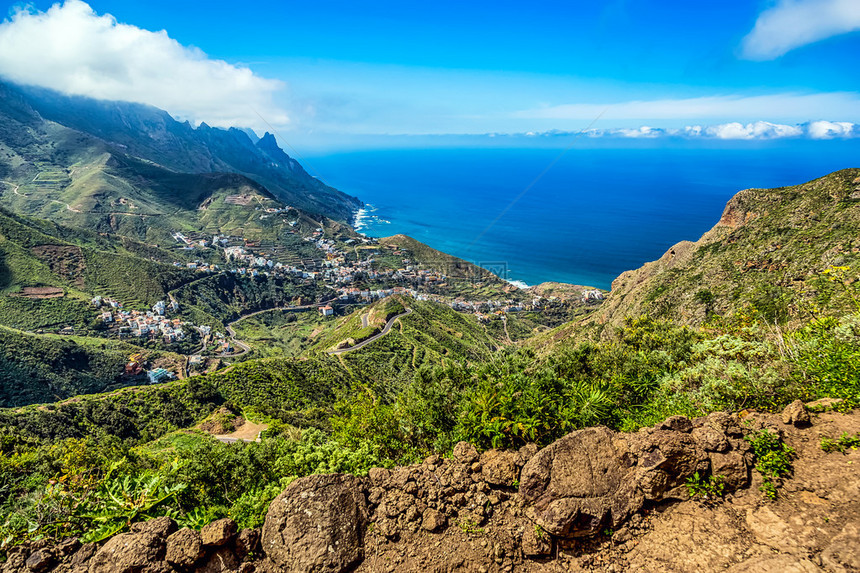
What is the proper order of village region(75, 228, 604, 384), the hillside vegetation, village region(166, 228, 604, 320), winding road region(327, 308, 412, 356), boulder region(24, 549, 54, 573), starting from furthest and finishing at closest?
1. village region(166, 228, 604, 320)
2. village region(75, 228, 604, 384)
3. winding road region(327, 308, 412, 356)
4. the hillside vegetation
5. boulder region(24, 549, 54, 573)

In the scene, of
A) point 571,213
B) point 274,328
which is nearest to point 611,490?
point 274,328

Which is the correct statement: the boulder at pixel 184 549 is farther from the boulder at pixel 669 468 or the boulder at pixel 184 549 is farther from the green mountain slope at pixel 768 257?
the green mountain slope at pixel 768 257

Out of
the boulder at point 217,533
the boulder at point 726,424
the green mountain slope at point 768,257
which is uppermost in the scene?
the green mountain slope at point 768,257

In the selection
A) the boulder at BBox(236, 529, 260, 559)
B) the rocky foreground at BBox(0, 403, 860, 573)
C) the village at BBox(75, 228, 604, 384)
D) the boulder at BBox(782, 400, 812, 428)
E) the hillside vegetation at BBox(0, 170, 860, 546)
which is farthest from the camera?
the village at BBox(75, 228, 604, 384)

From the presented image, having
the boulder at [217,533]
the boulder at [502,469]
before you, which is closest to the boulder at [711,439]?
the boulder at [502,469]

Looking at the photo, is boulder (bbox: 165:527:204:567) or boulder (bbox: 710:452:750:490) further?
boulder (bbox: 710:452:750:490)

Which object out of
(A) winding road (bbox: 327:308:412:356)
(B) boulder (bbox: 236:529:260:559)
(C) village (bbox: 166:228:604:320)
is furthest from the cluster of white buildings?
(B) boulder (bbox: 236:529:260:559)

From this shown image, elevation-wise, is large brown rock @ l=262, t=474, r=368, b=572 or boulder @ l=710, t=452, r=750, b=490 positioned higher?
boulder @ l=710, t=452, r=750, b=490

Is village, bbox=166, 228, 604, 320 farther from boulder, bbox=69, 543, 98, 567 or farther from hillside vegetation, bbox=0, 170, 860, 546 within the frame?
boulder, bbox=69, 543, 98, 567
